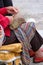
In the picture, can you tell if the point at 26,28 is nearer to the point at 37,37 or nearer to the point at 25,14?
the point at 37,37

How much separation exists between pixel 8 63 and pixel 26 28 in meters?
0.26

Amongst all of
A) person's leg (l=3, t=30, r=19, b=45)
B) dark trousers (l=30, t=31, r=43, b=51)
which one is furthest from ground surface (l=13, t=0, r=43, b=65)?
person's leg (l=3, t=30, r=19, b=45)

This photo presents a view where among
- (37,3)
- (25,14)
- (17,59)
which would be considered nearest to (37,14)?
(25,14)

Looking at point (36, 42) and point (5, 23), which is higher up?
point (5, 23)

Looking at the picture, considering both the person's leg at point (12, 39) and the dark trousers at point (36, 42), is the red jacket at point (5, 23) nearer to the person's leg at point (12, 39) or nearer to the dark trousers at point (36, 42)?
the person's leg at point (12, 39)

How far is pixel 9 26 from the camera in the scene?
1335 millimetres

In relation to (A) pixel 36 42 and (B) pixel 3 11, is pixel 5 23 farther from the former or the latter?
(A) pixel 36 42

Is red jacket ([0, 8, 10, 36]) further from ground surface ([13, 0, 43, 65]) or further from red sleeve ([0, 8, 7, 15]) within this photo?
ground surface ([13, 0, 43, 65])

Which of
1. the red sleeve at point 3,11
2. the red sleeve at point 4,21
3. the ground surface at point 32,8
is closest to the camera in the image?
Answer: the red sleeve at point 4,21

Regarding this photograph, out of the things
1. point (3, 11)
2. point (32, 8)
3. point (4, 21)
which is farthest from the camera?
point (32, 8)

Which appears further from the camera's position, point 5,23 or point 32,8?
point 32,8

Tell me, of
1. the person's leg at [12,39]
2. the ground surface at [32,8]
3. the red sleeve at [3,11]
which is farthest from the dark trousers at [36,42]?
the ground surface at [32,8]

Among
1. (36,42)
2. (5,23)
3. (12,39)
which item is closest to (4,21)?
(5,23)

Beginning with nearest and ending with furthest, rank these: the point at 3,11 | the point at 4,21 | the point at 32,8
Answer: the point at 4,21 < the point at 3,11 < the point at 32,8
